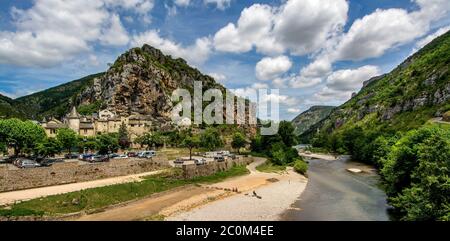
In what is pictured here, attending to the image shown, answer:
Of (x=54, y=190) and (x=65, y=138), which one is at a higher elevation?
(x=65, y=138)

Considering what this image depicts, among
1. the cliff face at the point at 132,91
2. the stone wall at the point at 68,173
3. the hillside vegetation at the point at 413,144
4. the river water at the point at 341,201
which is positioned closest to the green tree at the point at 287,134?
the hillside vegetation at the point at 413,144

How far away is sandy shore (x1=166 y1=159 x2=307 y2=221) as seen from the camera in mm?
37688

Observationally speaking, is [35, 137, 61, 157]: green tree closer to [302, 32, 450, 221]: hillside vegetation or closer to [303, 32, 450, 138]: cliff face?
[302, 32, 450, 221]: hillside vegetation

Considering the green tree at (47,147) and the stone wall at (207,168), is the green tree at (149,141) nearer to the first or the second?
the stone wall at (207,168)

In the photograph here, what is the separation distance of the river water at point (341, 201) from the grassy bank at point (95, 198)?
20933mm

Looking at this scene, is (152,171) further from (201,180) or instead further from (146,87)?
(146,87)

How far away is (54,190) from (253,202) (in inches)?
1059

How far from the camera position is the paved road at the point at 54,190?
36.6 metres

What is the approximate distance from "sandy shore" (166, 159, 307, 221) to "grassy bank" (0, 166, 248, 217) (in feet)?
24.5

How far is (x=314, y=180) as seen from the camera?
67500 mm

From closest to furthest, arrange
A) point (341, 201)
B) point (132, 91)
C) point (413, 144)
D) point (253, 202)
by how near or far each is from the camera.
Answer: point (413, 144)
point (253, 202)
point (341, 201)
point (132, 91)

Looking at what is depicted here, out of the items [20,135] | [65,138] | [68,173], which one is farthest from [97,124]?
[68,173]

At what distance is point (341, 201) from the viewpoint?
151ft

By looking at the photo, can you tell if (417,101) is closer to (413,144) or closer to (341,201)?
(413,144)
